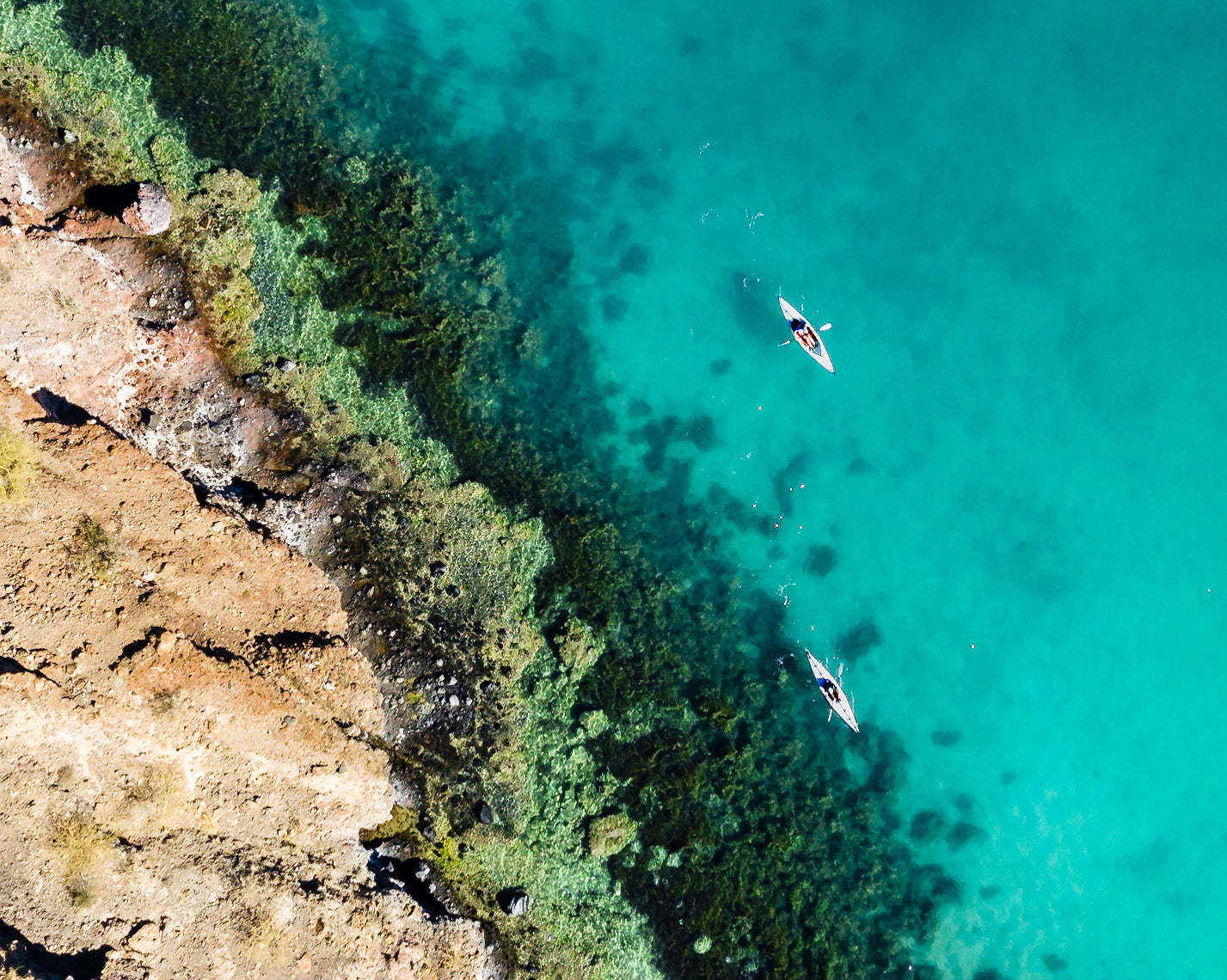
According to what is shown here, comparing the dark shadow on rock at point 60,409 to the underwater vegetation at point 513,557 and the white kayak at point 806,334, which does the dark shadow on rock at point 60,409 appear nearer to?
the underwater vegetation at point 513,557

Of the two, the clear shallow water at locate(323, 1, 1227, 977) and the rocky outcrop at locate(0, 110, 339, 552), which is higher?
the clear shallow water at locate(323, 1, 1227, 977)

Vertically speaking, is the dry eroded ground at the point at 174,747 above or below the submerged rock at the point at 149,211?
below

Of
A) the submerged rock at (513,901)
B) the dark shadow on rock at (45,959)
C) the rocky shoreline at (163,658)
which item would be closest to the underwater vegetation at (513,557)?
the submerged rock at (513,901)

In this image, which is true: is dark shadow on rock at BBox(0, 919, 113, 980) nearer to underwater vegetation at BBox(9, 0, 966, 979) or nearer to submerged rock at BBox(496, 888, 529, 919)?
underwater vegetation at BBox(9, 0, 966, 979)

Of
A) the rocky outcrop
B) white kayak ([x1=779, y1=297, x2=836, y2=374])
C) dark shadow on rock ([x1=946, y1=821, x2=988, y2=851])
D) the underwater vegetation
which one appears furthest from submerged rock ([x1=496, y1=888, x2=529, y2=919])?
white kayak ([x1=779, y1=297, x2=836, y2=374])

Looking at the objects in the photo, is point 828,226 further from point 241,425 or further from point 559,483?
point 241,425

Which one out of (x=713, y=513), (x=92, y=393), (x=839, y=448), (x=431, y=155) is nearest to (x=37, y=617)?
(x=92, y=393)
